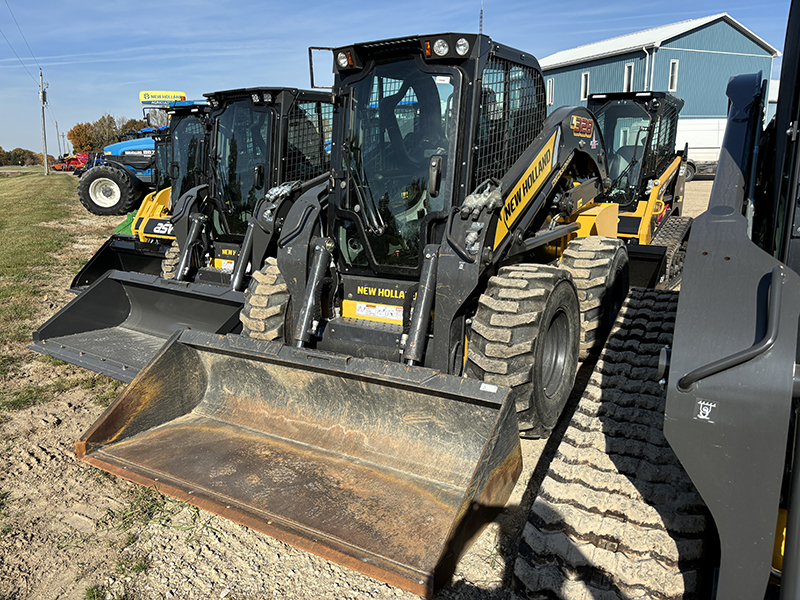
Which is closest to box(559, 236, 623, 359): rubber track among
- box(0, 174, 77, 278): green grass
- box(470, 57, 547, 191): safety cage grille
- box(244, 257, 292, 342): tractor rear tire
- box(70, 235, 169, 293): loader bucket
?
box(470, 57, 547, 191): safety cage grille

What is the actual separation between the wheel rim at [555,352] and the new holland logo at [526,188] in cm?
70

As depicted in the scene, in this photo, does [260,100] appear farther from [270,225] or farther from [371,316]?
[371,316]

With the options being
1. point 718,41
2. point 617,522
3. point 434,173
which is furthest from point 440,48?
point 718,41

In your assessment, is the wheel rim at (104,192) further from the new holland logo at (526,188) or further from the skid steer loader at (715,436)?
the skid steer loader at (715,436)

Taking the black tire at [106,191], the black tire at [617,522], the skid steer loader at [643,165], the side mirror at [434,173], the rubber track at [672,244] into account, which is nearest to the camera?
the black tire at [617,522]

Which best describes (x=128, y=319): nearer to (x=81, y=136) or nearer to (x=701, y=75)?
(x=701, y=75)

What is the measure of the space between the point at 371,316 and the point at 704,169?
26.9m

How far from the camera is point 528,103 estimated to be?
4.59 m

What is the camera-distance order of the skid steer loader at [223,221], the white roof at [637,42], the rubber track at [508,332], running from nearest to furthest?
the rubber track at [508,332], the skid steer loader at [223,221], the white roof at [637,42]

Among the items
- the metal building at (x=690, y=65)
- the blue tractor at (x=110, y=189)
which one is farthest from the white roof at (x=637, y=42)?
the blue tractor at (x=110, y=189)

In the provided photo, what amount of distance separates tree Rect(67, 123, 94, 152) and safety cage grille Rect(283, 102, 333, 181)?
75877 mm

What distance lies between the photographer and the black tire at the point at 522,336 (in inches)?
142

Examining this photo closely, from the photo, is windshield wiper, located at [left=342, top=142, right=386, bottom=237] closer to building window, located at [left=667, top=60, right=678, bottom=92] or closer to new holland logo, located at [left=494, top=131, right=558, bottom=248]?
new holland logo, located at [left=494, top=131, right=558, bottom=248]

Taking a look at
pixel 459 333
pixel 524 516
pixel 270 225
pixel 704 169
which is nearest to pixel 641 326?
pixel 459 333
